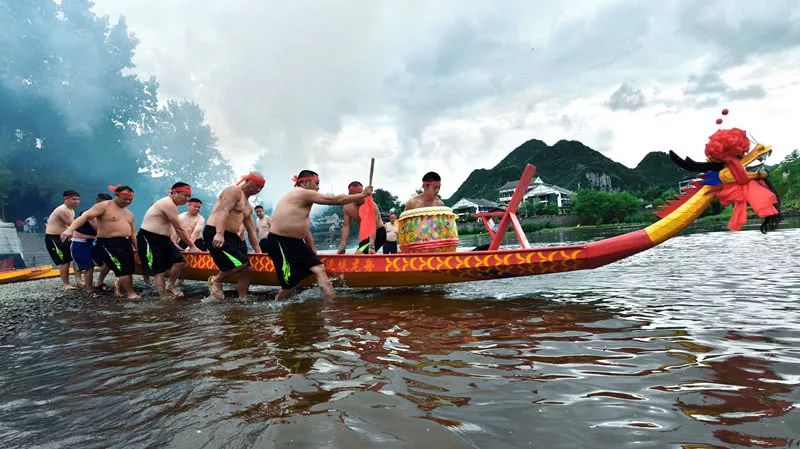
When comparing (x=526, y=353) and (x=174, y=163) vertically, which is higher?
(x=174, y=163)

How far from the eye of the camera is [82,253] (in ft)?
27.2

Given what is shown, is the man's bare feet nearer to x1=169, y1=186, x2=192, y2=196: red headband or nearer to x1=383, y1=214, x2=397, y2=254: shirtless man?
x1=169, y1=186, x2=192, y2=196: red headband

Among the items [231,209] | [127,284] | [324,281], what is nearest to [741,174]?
[324,281]

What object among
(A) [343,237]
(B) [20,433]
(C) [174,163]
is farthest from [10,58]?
(B) [20,433]

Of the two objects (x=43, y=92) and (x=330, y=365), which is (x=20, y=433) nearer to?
(x=330, y=365)

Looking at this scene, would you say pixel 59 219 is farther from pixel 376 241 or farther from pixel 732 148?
pixel 732 148

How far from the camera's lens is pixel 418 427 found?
1.83 m

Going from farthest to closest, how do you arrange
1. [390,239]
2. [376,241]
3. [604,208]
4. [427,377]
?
[604,208] → [390,239] → [376,241] → [427,377]

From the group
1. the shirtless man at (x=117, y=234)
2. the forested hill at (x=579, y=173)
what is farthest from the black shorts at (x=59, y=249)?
the forested hill at (x=579, y=173)

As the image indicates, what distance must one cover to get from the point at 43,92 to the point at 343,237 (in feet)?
86.4

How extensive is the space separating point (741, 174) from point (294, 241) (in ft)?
16.6

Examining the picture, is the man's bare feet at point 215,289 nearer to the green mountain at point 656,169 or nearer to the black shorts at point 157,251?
the black shorts at point 157,251

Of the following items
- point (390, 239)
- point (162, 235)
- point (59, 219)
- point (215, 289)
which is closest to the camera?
point (215, 289)

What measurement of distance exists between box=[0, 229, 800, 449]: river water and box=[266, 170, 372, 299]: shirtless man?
884 mm
